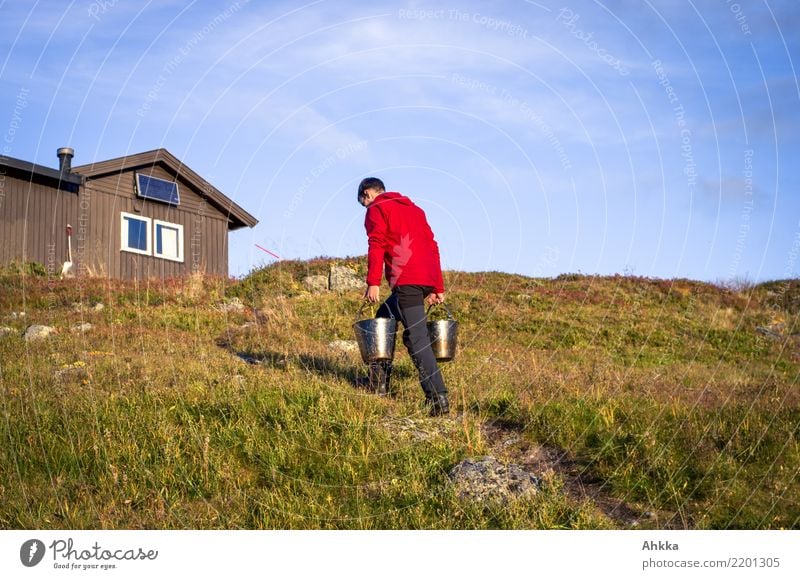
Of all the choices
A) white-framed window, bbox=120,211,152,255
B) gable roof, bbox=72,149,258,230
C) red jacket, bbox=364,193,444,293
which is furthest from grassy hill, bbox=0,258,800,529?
white-framed window, bbox=120,211,152,255

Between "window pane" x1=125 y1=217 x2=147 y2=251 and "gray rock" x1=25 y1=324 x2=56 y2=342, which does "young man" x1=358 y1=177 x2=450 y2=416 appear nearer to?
"gray rock" x1=25 y1=324 x2=56 y2=342

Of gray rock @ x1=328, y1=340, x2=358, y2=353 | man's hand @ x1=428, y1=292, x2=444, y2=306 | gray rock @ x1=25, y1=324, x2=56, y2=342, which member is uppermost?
man's hand @ x1=428, y1=292, x2=444, y2=306

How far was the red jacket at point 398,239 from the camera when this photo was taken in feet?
27.5

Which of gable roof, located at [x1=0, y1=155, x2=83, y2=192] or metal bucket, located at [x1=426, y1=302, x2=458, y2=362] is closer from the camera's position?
metal bucket, located at [x1=426, y1=302, x2=458, y2=362]

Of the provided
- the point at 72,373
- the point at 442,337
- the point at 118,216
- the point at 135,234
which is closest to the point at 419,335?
the point at 442,337

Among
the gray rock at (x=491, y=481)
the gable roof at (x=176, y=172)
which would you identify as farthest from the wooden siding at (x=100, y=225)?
the gray rock at (x=491, y=481)

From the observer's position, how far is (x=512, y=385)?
9.72 meters

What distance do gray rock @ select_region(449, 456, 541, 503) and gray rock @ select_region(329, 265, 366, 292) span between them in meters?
16.5

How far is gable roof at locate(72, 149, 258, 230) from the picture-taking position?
28094 millimetres

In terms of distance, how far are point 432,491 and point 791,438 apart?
3454mm

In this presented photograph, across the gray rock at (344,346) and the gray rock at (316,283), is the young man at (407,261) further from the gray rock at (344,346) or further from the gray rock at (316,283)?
the gray rock at (316,283)

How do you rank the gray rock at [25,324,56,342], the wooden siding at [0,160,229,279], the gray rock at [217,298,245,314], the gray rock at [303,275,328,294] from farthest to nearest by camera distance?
the wooden siding at [0,160,229,279], the gray rock at [303,275,328,294], the gray rock at [217,298,245,314], the gray rock at [25,324,56,342]

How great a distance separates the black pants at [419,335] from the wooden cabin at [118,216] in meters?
18.0
